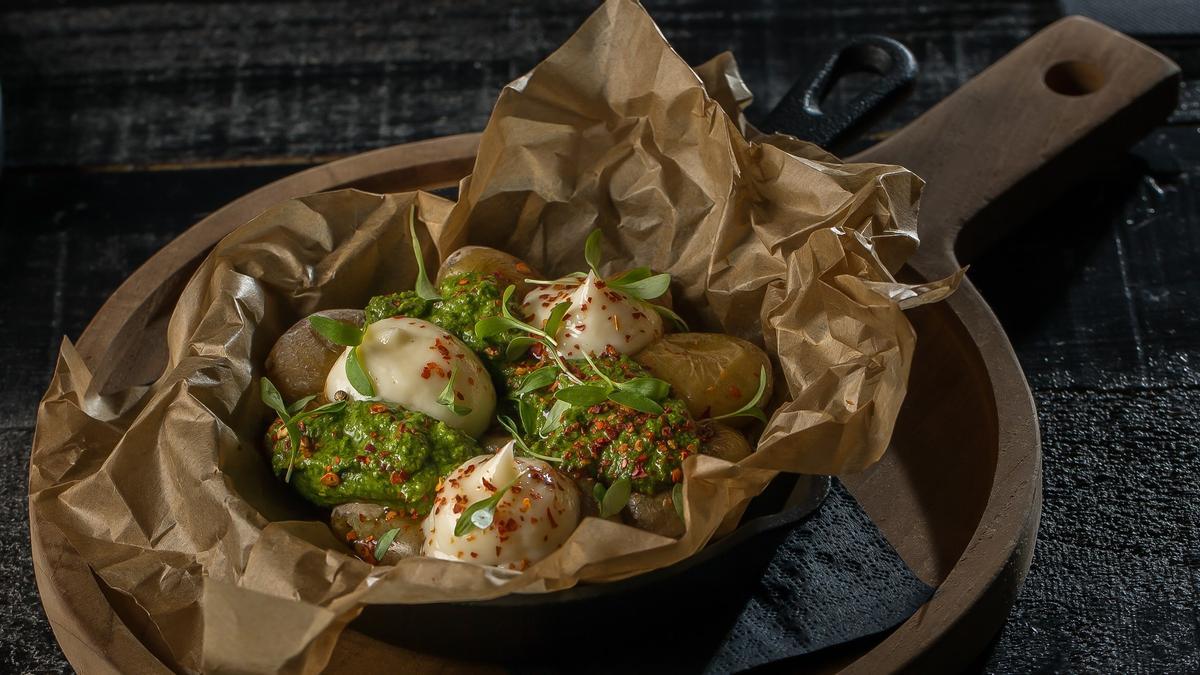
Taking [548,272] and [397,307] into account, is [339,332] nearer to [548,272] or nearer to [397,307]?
[397,307]

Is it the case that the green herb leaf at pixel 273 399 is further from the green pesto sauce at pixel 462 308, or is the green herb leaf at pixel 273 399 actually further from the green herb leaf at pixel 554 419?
the green herb leaf at pixel 554 419

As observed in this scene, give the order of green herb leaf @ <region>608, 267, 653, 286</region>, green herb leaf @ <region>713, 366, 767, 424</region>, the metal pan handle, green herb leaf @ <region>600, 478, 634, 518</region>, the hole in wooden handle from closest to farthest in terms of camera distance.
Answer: green herb leaf @ <region>600, 478, 634, 518</region>
green herb leaf @ <region>713, 366, 767, 424</region>
green herb leaf @ <region>608, 267, 653, 286</region>
the metal pan handle
the hole in wooden handle

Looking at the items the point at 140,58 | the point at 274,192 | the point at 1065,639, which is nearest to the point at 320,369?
the point at 274,192

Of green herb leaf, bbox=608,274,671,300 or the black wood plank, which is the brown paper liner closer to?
green herb leaf, bbox=608,274,671,300

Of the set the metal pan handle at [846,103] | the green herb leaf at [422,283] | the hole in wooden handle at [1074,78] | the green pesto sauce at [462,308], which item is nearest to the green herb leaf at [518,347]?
the green pesto sauce at [462,308]

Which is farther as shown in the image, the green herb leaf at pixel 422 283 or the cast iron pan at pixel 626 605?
the green herb leaf at pixel 422 283

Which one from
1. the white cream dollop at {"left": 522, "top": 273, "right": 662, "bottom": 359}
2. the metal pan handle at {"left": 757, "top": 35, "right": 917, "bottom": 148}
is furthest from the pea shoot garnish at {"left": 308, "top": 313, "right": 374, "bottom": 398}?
the metal pan handle at {"left": 757, "top": 35, "right": 917, "bottom": 148}

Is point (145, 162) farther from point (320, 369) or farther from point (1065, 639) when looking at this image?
point (1065, 639)
